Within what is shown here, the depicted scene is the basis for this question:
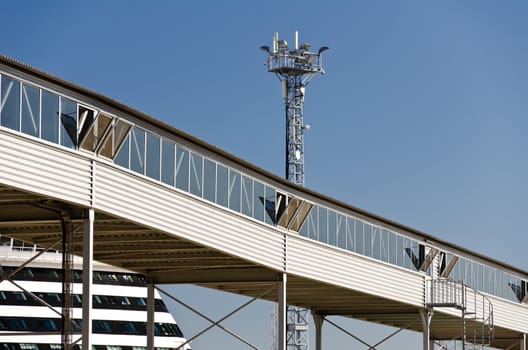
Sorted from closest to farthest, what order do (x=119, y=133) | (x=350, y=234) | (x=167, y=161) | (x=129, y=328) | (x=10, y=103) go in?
1. (x=10, y=103)
2. (x=119, y=133)
3. (x=167, y=161)
4. (x=350, y=234)
5. (x=129, y=328)

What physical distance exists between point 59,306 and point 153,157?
48240 millimetres

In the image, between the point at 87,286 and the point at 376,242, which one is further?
the point at 376,242

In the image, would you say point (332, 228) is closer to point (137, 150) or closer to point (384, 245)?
point (384, 245)

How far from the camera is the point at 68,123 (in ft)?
113

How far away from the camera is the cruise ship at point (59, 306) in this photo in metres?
80.8

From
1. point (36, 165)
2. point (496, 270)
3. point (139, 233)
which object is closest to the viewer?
point (36, 165)

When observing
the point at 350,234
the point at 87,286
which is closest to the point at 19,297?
the point at 350,234

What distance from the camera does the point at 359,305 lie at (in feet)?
203

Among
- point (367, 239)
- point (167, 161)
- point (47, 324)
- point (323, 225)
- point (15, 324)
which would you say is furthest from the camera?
point (47, 324)

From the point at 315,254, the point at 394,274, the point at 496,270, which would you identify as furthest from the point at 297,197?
the point at 496,270

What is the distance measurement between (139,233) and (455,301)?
26.1 metres

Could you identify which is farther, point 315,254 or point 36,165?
point 315,254

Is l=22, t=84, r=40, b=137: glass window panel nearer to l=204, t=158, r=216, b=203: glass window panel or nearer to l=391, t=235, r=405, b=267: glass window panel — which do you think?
l=204, t=158, r=216, b=203: glass window panel

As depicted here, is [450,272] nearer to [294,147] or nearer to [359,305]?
[359,305]
